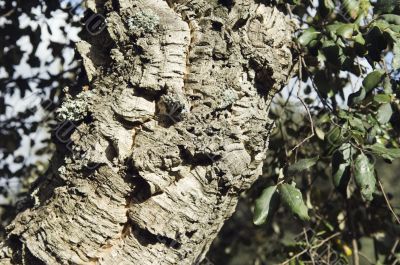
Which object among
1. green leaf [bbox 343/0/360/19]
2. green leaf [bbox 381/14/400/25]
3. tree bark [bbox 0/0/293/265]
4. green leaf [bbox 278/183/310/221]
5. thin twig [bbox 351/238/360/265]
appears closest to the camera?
tree bark [bbox 0/0/293/265]

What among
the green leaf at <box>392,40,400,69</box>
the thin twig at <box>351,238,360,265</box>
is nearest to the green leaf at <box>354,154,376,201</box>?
the green leaf at <box>392,40,400,69</box>

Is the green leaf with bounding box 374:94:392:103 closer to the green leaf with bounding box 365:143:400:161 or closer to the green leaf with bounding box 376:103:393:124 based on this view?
the green leaf with bounding box 376:103:393:124

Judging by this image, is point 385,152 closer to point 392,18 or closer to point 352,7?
point 392,18

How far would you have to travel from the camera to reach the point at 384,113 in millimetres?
2221

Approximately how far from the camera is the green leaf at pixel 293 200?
2.03 meters

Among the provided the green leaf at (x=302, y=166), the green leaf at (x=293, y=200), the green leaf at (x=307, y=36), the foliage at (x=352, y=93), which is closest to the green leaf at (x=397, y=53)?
the foliage at (x=352, y=93)

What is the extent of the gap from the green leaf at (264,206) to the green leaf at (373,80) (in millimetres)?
537

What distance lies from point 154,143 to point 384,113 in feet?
3.13

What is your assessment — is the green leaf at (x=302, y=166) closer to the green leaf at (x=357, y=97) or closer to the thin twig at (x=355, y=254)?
the green leaf at (x=357, y=97)

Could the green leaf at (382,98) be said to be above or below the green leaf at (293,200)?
above

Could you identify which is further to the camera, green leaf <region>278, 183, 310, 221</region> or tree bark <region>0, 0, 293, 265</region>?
green leaf <region>278, 183, 310, 221</region>

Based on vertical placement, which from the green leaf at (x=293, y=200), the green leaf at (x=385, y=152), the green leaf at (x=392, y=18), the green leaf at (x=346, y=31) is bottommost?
the green leaf at (x=293, y=200)

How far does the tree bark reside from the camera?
70.7 inches

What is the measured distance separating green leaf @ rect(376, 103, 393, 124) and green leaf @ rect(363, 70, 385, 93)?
0.32ft
